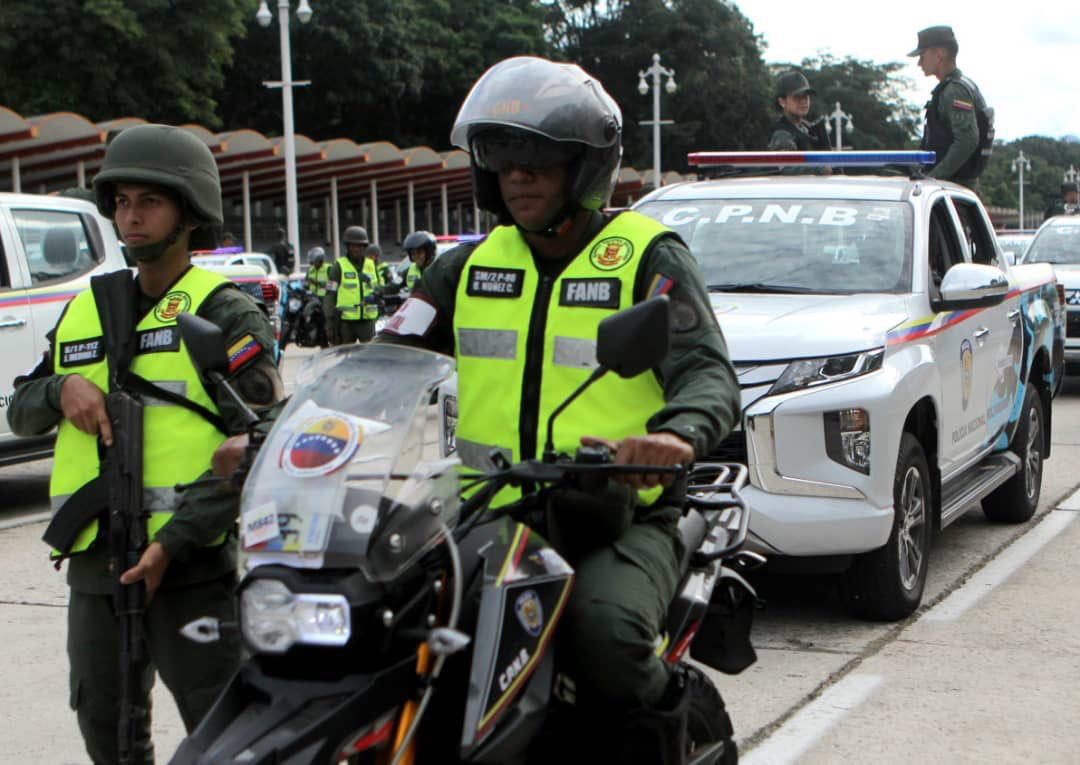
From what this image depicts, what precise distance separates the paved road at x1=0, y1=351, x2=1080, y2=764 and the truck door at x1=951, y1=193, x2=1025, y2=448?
0.73 meters

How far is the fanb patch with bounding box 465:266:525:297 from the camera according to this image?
338 cm

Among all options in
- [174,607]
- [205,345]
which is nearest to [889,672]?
[174,607]

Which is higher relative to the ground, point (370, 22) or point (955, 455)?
point (370, 22)

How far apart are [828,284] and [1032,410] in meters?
2.46

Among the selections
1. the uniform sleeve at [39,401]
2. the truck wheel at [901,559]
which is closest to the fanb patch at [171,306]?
the uniform sleeve at [39,401]

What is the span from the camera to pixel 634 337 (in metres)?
2.79

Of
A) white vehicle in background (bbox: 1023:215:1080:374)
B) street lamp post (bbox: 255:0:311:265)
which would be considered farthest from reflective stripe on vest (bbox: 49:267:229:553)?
street lamp post (bbox: 255:0:311:265)

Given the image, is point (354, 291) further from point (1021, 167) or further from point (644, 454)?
point (1021, 167)

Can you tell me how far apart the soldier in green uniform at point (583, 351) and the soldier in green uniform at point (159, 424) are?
422 mm

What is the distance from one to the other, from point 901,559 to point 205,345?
13.2 ft

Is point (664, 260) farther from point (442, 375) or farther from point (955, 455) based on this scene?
point (955, 455)

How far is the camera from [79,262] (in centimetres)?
977

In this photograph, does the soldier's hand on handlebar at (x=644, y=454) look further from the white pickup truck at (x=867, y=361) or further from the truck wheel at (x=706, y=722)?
the white pickup truck at (x=867, y=361)

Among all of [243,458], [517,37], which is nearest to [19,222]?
[243,458]
